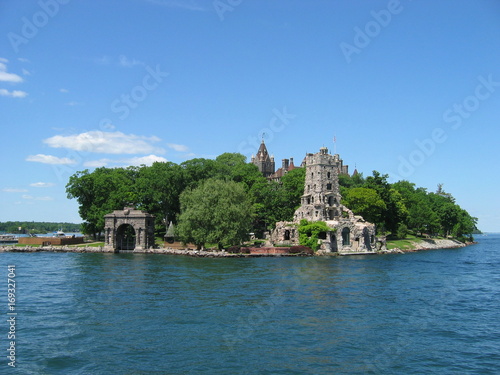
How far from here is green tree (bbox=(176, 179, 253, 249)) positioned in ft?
226

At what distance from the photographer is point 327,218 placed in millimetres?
82188

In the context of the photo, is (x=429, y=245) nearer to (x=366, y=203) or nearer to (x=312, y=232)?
(x=366, y=203)

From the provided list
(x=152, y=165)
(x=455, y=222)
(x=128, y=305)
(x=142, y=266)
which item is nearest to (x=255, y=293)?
(x=128, y=305)

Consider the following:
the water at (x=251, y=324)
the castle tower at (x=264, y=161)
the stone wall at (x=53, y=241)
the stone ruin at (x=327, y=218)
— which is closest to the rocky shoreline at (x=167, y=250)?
the stone wall at (x=53, y=241)

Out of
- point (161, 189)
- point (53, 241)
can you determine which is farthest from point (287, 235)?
point (53, 241)

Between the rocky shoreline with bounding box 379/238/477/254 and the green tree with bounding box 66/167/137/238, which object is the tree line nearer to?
the green tree with bounding box 66/167/137/238

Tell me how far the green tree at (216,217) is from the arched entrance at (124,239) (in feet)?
44.5

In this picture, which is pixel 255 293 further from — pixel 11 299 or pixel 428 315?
pixel 11 299

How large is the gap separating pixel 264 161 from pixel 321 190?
64.0m

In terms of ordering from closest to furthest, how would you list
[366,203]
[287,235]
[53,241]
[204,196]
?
[204,196], [287,235], [53,241], [366,203]

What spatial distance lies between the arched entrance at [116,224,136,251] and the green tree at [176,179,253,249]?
1355 centimetres

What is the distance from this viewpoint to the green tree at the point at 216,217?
68875 millimetres

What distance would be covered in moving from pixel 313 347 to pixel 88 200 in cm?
7684

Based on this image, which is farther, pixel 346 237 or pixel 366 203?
pixel 366 203
